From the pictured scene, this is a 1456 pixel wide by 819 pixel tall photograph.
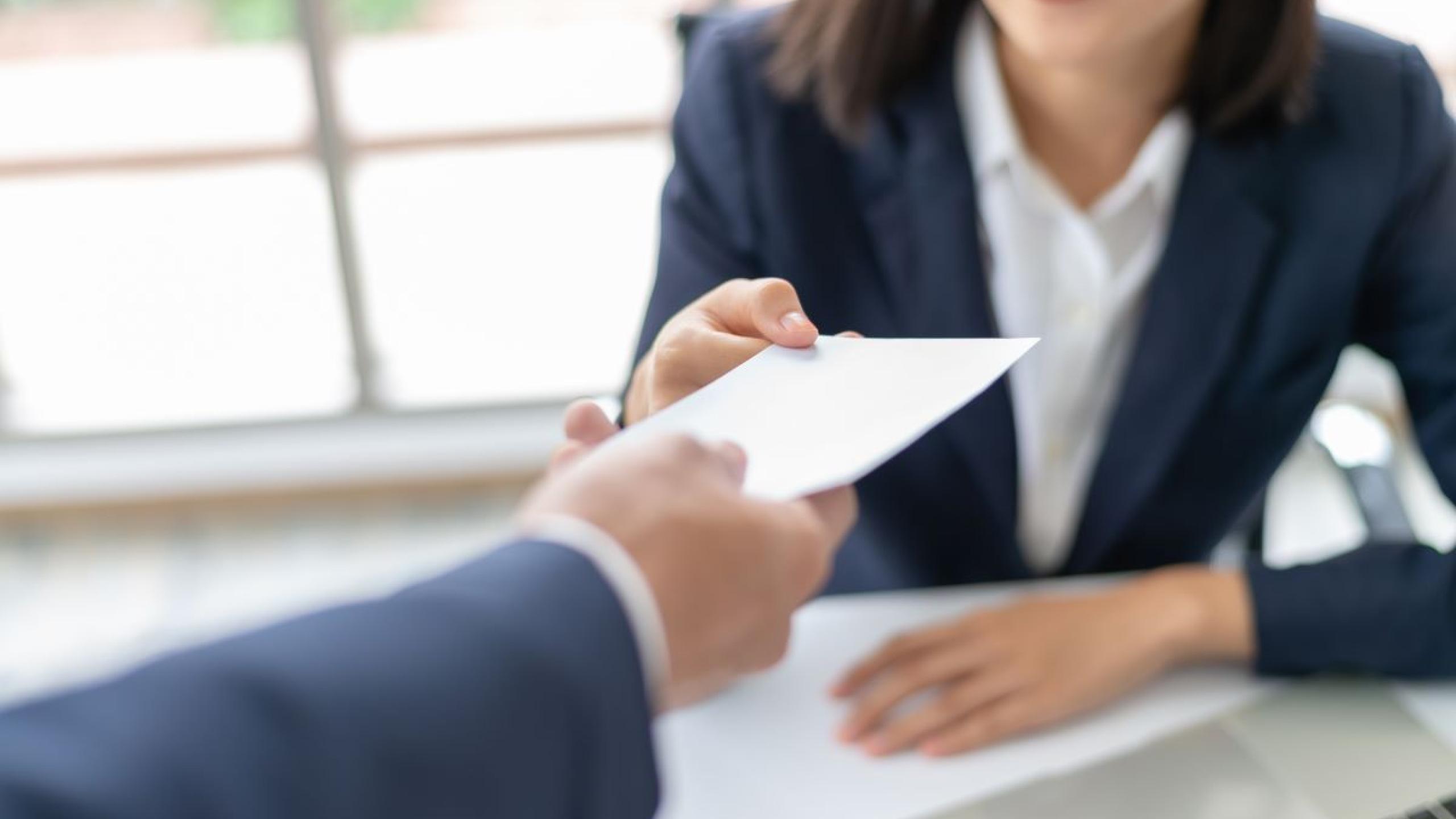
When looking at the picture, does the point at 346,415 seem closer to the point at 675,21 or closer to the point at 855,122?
the point at 675,21

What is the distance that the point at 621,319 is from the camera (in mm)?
2105

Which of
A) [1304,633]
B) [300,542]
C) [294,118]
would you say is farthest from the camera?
[294,118]

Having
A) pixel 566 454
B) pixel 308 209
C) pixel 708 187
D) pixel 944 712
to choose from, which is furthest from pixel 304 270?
pixel 566 454

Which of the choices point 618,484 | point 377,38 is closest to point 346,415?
point 377,38

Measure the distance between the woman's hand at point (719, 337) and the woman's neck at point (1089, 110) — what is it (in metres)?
0.39

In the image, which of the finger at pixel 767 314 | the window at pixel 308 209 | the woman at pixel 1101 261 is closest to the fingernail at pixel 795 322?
the finger at pixel 767 314

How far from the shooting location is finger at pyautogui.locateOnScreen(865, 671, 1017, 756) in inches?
26.8

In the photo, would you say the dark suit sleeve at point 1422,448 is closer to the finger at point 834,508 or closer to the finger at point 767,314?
the finger at point 834,508

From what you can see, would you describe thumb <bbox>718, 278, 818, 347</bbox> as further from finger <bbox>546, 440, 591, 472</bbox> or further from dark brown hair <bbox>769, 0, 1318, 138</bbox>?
dark brown hair <bbox>769, 0, 1318, 138</bbox>

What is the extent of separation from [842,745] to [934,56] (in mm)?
449

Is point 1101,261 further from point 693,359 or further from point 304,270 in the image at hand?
point 304,270

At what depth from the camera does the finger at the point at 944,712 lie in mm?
682

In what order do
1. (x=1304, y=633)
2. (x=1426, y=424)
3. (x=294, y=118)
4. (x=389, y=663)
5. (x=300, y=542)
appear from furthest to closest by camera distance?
1. (x=294, y=118)
2. (x=300, y=542)
3. (x=1426, y=424)
4. (x=1304, y=633)
5. (x=389, y=663)

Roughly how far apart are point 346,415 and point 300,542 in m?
0.21
